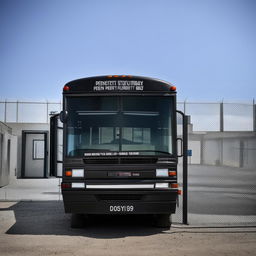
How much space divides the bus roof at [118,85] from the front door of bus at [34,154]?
44.1ft

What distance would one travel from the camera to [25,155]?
65.5 feet

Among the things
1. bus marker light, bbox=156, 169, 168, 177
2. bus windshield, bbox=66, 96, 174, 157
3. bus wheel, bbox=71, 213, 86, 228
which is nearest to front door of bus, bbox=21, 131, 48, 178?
bus wheel, bbox=71, 213, 86, 228

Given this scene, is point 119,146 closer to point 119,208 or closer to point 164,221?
point 119,208

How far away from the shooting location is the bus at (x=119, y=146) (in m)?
6.54

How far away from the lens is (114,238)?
20.8 ft

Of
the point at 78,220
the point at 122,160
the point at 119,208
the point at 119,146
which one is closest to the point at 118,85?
the point at 119,146

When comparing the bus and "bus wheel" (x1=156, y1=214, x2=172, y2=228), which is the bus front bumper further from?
"bus wheel" (x1=156, y1=214, x2=172, y2=228)

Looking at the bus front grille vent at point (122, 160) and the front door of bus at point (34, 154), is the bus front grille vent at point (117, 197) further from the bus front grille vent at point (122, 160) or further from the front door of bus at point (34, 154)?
the front door of bus at point (34, 154)

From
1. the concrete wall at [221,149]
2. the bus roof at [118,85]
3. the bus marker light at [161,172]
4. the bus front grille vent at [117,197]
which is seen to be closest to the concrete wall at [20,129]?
the concrete wall at [221,149]

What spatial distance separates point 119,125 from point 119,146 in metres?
0.41

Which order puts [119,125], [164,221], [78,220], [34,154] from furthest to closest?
1. [34,154]
2. [164,221]
3. [78,220]
4. [119,125]

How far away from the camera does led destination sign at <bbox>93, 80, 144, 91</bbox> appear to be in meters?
6.93

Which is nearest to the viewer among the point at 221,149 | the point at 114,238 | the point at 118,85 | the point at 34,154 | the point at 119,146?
the point at 114,238

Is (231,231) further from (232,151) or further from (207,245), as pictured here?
(232,151)
